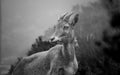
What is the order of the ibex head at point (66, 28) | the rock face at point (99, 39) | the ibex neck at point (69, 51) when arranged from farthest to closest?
the rock face at point (99, 39) → the ibex neck at point (69, 51) → the ibex head at point (66, 28)

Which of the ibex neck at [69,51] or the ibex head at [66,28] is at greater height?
the ibex head at [66,28]

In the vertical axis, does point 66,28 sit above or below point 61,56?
above

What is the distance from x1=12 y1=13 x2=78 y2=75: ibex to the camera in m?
4.28

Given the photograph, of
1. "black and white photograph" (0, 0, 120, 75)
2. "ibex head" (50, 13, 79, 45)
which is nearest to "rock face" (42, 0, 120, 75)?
"black and white photograph" (0, 0, 120, 75)

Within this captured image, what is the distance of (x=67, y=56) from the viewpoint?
4.50 m

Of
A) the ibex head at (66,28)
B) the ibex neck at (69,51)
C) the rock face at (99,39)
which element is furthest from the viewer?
the rock face at (99,39)

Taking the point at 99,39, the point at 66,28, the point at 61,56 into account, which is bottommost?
the point at 99,39

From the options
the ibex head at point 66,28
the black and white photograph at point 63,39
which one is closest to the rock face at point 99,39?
the black and white photograph at point 63,39

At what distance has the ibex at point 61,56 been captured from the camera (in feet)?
14.0

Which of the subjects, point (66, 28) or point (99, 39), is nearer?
point (66, 28)

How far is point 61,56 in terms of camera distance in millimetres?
4523

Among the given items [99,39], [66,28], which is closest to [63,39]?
[66,28]

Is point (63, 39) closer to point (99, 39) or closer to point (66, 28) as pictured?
point (66, 28)

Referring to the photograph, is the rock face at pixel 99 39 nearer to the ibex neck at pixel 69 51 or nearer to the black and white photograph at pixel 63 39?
the black and white photograph at pixel 63 39
